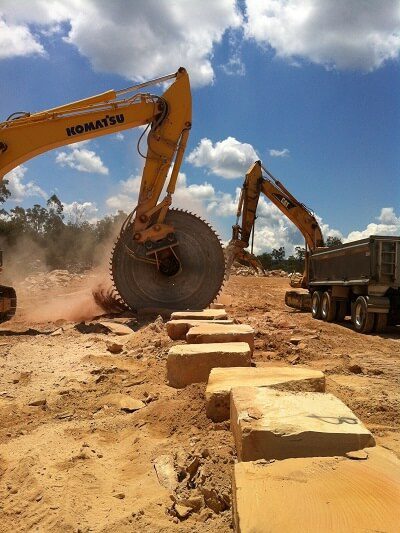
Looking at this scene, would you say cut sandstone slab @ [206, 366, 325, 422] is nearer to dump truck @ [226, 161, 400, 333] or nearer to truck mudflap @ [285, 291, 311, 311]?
dump truck @ [226, 161, 400, 333]

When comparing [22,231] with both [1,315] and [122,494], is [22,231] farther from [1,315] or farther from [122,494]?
[122,494]

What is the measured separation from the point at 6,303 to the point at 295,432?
1022 cm

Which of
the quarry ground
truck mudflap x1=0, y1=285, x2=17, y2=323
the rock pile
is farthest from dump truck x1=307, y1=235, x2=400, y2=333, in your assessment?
the rock pile

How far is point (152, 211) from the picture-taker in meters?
11.2

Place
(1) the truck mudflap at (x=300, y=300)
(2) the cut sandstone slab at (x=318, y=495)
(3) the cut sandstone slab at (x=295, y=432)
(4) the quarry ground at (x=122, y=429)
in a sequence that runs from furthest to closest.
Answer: (1) the truck mudflap at (x=300, y=300)
(4) the quarry ground at (x=122, y=429)
(3) the cut sandstone slab at (x=295, y=432)
(2) the cut sandstone slab at (x=318, y=495)

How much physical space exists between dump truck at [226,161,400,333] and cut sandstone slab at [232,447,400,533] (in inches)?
340

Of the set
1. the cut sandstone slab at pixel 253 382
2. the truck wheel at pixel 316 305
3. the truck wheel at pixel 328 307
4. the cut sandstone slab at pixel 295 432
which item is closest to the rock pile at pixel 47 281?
the truck wheel at pixel 316 305

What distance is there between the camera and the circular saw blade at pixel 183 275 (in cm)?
1148

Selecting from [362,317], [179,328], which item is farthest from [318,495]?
[362,317]

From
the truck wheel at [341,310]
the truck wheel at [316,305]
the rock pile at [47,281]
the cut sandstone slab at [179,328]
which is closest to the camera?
the cut sandstone slab at [179,328]

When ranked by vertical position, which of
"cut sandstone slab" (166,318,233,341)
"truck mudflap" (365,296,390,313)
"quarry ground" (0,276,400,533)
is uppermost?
"truck mudflap" (365,296,390,313)

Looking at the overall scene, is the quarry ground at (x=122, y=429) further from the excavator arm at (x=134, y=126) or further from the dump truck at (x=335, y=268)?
the excavator arm at (x=134, y=126)

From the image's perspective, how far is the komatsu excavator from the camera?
10.8m

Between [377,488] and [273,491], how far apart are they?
45 centimetres
